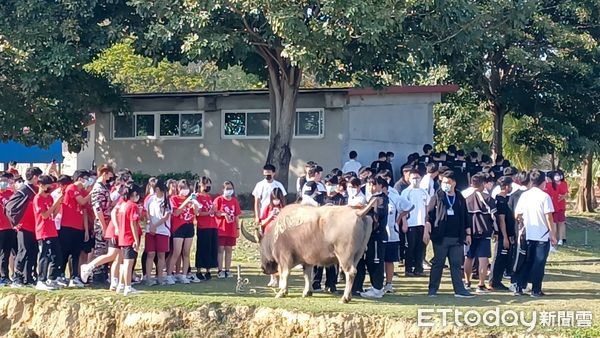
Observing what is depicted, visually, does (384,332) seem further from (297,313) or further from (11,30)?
(11,30)

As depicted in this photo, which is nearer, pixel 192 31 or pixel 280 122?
pixel 192 31

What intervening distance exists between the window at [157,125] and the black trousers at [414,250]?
11551 mm

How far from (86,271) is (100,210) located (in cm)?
106

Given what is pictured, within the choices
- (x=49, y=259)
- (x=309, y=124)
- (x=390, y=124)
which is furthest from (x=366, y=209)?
(x=390, y=124)

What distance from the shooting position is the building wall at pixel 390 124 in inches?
1019

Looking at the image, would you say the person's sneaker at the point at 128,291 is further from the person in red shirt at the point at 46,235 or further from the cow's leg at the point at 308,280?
the cow's leg at the point at 308,280

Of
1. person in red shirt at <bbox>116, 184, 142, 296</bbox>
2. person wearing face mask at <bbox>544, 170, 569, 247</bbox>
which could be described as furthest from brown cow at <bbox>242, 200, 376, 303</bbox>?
person wearing face mask at <bbox>544, 170, 569, 247</bbox>

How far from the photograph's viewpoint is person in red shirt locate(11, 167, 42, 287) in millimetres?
15109

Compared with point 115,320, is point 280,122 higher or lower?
higher

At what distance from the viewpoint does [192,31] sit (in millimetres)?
19656

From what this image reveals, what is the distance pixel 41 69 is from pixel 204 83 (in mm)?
22586

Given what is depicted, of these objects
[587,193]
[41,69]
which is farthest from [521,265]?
[587,193]

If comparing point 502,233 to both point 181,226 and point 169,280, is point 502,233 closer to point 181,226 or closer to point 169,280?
point 181,226

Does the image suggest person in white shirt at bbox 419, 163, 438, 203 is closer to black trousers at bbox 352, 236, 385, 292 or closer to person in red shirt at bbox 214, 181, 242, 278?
black trousers at bbox 352, 236, 385, 292
